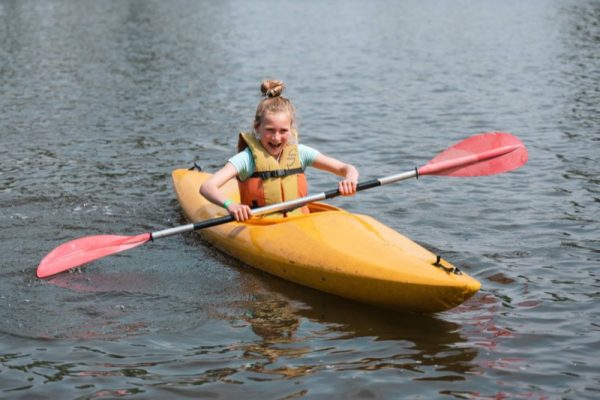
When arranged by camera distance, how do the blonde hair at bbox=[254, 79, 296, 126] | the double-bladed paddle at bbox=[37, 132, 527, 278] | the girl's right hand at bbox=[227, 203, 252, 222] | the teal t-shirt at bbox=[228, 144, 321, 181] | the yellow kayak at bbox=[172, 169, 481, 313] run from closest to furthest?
the yellow kayak at bbox=[172, 169, 481, 313] → the girl's right hand at bbox=[227, 203, 252, 222] → the blonde hair at bbox=[254, 79, 296, 126] → the double-bladed paddle at bbox=[37, 132, 527, 278] → the teal t-shirt at bbox=[228, 144, 321, 181]

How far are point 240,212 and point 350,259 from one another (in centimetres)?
76

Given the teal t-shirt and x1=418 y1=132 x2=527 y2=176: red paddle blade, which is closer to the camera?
the teal t-shirt

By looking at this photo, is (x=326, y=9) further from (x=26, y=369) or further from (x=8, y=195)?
(x=26, y=369)

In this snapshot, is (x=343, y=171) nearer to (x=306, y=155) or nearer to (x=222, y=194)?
(x=306, y=155)

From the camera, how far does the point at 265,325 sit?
17.7 ft

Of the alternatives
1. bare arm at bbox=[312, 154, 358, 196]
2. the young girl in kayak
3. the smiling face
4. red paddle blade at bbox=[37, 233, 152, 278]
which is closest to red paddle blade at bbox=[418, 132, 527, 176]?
bare arm at bbox=[312, 154, 358, 196]

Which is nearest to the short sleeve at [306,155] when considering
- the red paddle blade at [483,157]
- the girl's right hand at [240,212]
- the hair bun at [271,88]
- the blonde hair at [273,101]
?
the blonde hair at [273,101]

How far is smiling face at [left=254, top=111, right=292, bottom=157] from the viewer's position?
237 inches

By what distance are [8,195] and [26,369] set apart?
3.83 m

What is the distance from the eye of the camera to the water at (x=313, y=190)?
4.72 meters

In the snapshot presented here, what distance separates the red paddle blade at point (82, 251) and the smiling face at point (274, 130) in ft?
3.22

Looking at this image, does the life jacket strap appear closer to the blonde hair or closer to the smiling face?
the smiling face

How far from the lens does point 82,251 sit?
20.5 feet

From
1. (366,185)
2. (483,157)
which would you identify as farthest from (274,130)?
(483,157)
